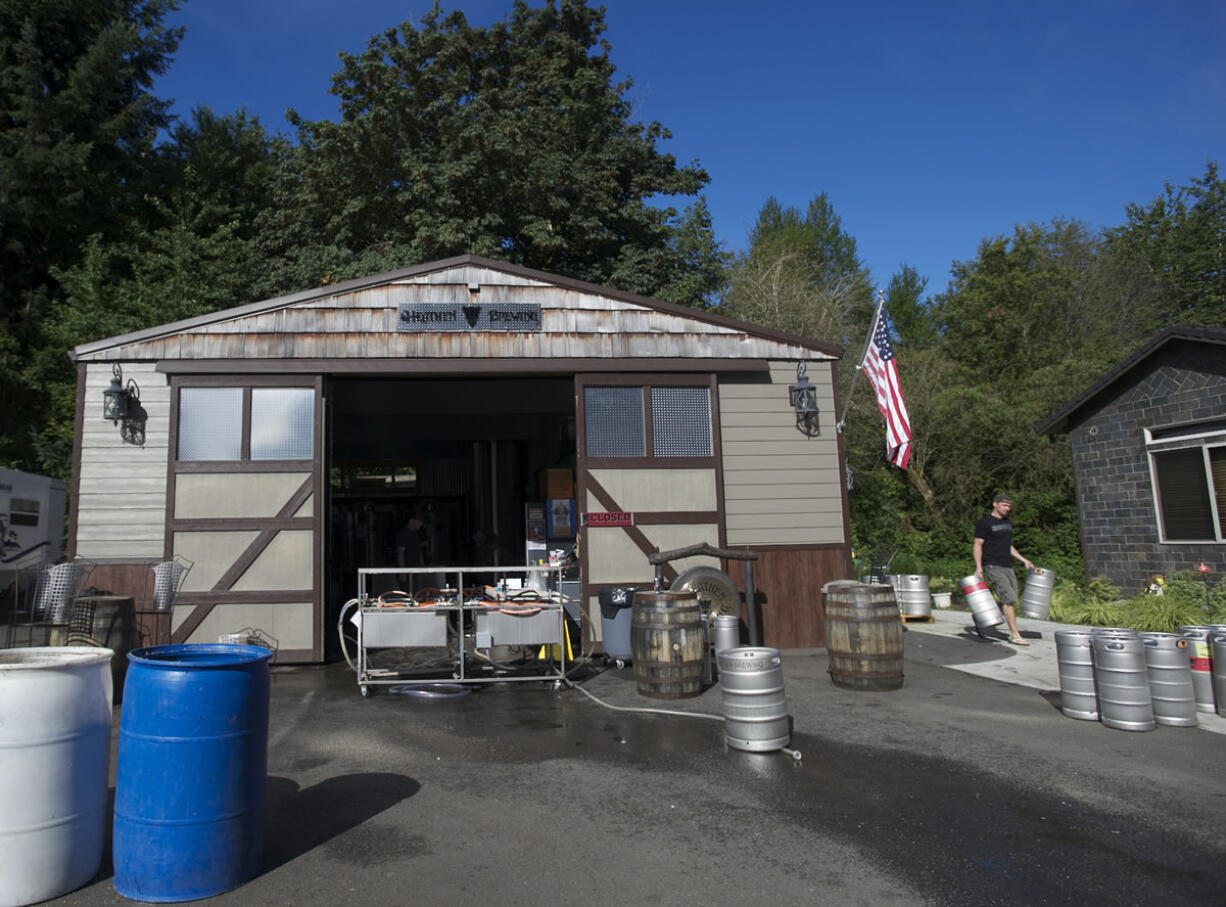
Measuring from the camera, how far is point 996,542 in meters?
9.70

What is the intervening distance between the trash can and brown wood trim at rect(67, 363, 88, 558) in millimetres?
5821

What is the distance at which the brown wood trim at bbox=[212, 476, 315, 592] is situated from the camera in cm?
895

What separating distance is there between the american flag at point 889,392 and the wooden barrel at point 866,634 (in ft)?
13.1

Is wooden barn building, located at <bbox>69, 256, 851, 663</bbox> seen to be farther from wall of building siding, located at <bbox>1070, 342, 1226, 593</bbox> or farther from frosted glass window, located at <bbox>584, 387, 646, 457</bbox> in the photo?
wall of building siding, located at <bbox>1070, 342, 1226, 593</bbox>

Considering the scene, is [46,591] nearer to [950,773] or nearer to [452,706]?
[452,706]

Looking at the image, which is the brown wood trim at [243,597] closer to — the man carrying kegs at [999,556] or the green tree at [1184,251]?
the man carrying kegs at [999,556]

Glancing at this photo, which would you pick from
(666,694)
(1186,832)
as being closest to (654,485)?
(666,694)

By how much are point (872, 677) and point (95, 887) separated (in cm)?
612

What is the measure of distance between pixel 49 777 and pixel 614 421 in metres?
7.10

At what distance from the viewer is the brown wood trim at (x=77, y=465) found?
8.77 meters

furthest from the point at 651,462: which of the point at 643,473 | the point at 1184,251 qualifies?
the point at 1184,251

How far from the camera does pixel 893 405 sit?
11039 millimetres

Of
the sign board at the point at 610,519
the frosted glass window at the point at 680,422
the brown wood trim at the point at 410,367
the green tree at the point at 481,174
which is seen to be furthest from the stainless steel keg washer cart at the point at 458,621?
the green tree at the point at 481,174

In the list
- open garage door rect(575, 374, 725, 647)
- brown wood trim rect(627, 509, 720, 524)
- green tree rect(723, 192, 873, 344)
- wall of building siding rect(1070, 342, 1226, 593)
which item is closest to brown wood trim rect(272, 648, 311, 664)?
open garage door rect(575, 374, 725, 647)
